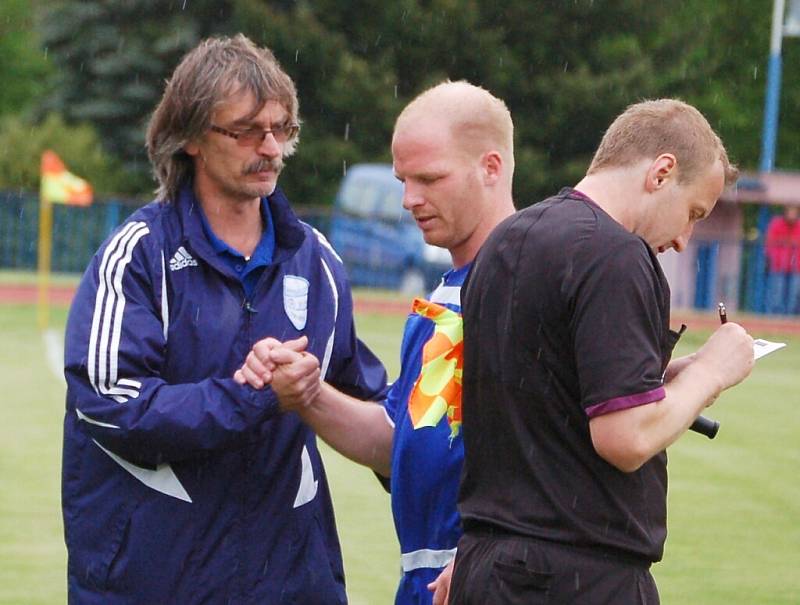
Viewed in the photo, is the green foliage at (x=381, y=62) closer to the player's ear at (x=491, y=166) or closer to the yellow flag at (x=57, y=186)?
the yellow flag at (x=57, y=186)

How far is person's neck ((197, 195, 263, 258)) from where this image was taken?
3.96m

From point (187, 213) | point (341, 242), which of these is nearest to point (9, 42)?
point (341, 242)

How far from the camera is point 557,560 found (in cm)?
306

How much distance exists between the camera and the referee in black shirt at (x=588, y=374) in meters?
2.90

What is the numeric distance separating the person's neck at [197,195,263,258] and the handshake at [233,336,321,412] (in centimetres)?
32

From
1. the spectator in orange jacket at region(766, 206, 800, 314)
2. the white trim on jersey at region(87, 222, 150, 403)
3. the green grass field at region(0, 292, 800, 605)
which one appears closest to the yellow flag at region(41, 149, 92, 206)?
the green grass field at region(0, 292, 800, 605)

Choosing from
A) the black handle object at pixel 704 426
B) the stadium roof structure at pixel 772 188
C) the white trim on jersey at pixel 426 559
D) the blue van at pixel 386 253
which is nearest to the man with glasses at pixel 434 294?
the white trim on jersey at pixel 426 559

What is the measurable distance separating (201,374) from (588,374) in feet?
4.11

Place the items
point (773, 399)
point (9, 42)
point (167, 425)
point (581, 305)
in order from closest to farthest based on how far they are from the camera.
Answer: point (581, 305), point (167, 425), point (773, 399), point (9, 42)

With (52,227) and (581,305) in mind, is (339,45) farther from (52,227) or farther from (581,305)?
(581,305)

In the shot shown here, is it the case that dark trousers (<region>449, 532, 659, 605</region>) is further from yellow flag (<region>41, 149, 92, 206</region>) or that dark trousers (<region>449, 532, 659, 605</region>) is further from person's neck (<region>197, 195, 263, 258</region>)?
yellow flag (<region>41, 149, 92, 206</region>)

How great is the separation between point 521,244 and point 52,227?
26193mm

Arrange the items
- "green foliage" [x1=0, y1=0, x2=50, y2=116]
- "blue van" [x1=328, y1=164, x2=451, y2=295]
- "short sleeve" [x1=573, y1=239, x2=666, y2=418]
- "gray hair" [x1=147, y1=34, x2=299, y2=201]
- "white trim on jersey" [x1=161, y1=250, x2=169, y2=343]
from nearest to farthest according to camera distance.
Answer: "short sleeve" [x1=573, y1=239, x2=666, y2=418] → "white trim on jersey" [x1=161, y1=250, x2=169, y2=343] → "gray hair" [x1=147, y1=34, x2=299, y2=201] → "blue van" [x1=328, y1=164, x2=451, y2=295] → "green foliage" [x1=0, y1=0, x2=50, y2=116]

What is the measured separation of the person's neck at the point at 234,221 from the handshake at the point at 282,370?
32 centimetres
